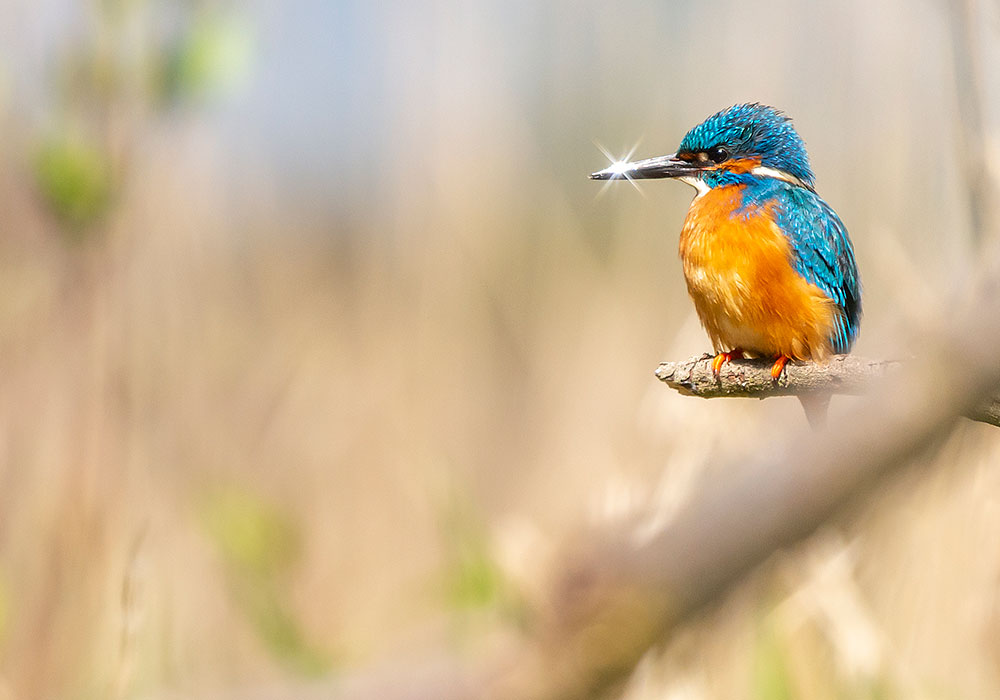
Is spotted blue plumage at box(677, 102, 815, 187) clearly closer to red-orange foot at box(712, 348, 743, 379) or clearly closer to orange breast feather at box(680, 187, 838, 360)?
orange breast feather at box(680, 187, 838, 360)

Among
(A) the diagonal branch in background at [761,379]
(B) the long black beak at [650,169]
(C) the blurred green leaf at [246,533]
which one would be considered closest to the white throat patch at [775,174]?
(B) the long black beak at [650,169]

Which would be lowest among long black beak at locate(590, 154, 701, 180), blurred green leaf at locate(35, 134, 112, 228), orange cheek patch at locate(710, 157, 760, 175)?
orange cheek patch at locate(710, 157, 760, 175)

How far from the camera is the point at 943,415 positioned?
0.28 metres

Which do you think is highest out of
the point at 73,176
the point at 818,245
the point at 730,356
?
the point at 73,176

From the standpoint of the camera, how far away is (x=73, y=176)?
4.20 ft

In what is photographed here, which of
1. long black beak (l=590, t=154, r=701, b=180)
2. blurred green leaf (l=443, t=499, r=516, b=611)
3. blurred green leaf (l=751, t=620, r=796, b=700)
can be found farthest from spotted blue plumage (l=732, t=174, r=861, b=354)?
blurred green leaf (l=443, t=499, r=516, b=611)

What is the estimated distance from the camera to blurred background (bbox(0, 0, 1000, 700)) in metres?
1.39

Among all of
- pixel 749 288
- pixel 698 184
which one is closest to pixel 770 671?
pixel 749 288

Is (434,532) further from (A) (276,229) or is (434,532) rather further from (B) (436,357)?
(A) (276,229)

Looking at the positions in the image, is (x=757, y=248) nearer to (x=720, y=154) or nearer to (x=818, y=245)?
(x=818, y=245)

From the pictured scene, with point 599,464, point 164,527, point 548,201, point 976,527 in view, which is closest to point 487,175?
point 548,201

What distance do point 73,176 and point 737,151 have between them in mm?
1199

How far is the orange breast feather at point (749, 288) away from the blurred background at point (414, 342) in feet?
0.53

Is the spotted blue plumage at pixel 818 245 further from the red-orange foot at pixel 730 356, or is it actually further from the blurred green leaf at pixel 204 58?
the blurred green leaf at pixel 204 58
